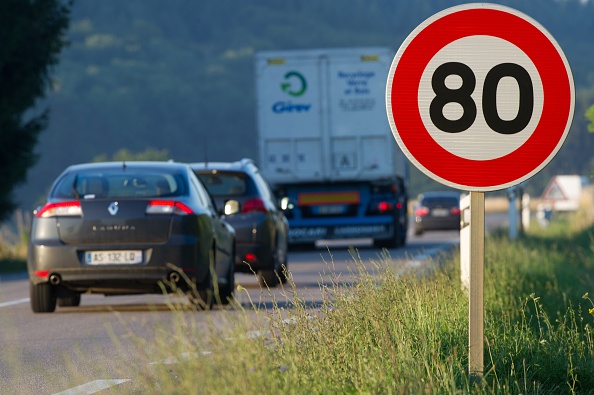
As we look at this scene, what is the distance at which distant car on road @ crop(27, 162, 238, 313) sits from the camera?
526 inches

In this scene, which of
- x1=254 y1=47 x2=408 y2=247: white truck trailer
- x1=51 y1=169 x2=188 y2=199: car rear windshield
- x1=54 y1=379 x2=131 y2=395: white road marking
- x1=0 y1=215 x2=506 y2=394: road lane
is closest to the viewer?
x1=54 y1=379 x2=131 y2=395: white road marking

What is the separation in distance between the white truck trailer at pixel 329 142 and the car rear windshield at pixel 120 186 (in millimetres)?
15117

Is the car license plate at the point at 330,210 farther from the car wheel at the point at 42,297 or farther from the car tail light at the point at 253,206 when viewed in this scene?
the car wheel at the point at 42,297

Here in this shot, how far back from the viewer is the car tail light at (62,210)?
Result: 13547 mm

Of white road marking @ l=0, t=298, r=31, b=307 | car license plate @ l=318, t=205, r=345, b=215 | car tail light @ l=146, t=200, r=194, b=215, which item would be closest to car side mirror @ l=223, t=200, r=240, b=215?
car tail light @ l=146, t=200, r=194, b=215

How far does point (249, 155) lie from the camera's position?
164625mm

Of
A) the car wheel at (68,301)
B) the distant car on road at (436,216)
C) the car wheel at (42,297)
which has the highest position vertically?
the car wheel at (42,297)

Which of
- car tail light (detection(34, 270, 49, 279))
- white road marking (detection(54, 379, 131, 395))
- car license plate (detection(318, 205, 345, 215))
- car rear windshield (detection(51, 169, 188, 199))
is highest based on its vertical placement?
car rear windshield (detection(51, 169, 188, 199))

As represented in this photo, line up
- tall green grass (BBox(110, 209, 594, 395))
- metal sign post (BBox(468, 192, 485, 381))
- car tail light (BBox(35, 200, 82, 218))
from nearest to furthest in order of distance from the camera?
tall green grass (BBox(110, 209, 594, 395)), metal sign post (BBox(468, 192, 485, 381)), car tail light (BBox(35, 200, 82, 218))

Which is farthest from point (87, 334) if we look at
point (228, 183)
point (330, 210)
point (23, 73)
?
point (23, 73)

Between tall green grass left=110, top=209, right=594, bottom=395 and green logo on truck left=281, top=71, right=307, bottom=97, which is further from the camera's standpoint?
green logo on truck left=281, top=71, right=307, bottom=97

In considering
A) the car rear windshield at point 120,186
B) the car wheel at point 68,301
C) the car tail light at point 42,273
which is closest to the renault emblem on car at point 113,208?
the car rear windshield at point 120,186

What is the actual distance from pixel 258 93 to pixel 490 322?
21.2 meters

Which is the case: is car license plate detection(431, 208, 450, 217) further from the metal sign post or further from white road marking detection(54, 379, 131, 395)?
the metal sign post
